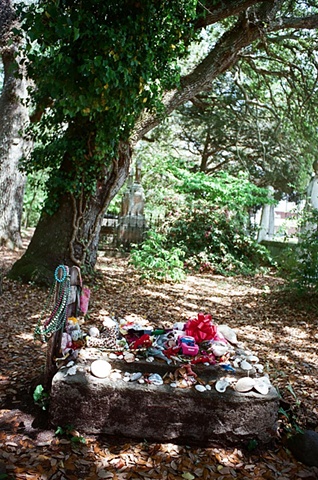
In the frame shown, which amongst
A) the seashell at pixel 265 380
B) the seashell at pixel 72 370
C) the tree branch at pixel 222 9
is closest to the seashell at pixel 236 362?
the seashell at pixel 265 380

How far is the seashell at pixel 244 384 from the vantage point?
3.04 meters

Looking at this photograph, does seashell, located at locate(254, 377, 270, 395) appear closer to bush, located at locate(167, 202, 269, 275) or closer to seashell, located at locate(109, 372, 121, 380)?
seashell, located at locate(109, 372, 121, 380)

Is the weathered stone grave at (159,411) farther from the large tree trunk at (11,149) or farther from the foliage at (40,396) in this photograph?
the large tree trunk at (11,149)

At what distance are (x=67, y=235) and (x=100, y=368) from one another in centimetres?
451

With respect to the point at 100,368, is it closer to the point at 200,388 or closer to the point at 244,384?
the point at 200,388

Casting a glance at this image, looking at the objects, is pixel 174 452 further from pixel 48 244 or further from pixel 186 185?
pixel 186 185

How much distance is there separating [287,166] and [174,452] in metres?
17.5

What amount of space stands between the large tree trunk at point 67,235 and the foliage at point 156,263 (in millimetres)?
1923

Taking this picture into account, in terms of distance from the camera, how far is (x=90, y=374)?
3090 millimetres

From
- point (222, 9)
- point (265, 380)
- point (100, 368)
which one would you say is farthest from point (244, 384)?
point (222, 9)

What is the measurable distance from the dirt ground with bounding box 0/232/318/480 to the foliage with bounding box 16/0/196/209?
2.35 meters

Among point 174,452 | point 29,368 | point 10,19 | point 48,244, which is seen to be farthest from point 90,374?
point 10,19

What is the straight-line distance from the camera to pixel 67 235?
7.31 m

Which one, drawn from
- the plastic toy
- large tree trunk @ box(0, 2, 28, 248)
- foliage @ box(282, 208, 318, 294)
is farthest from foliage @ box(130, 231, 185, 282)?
the plastic toy
